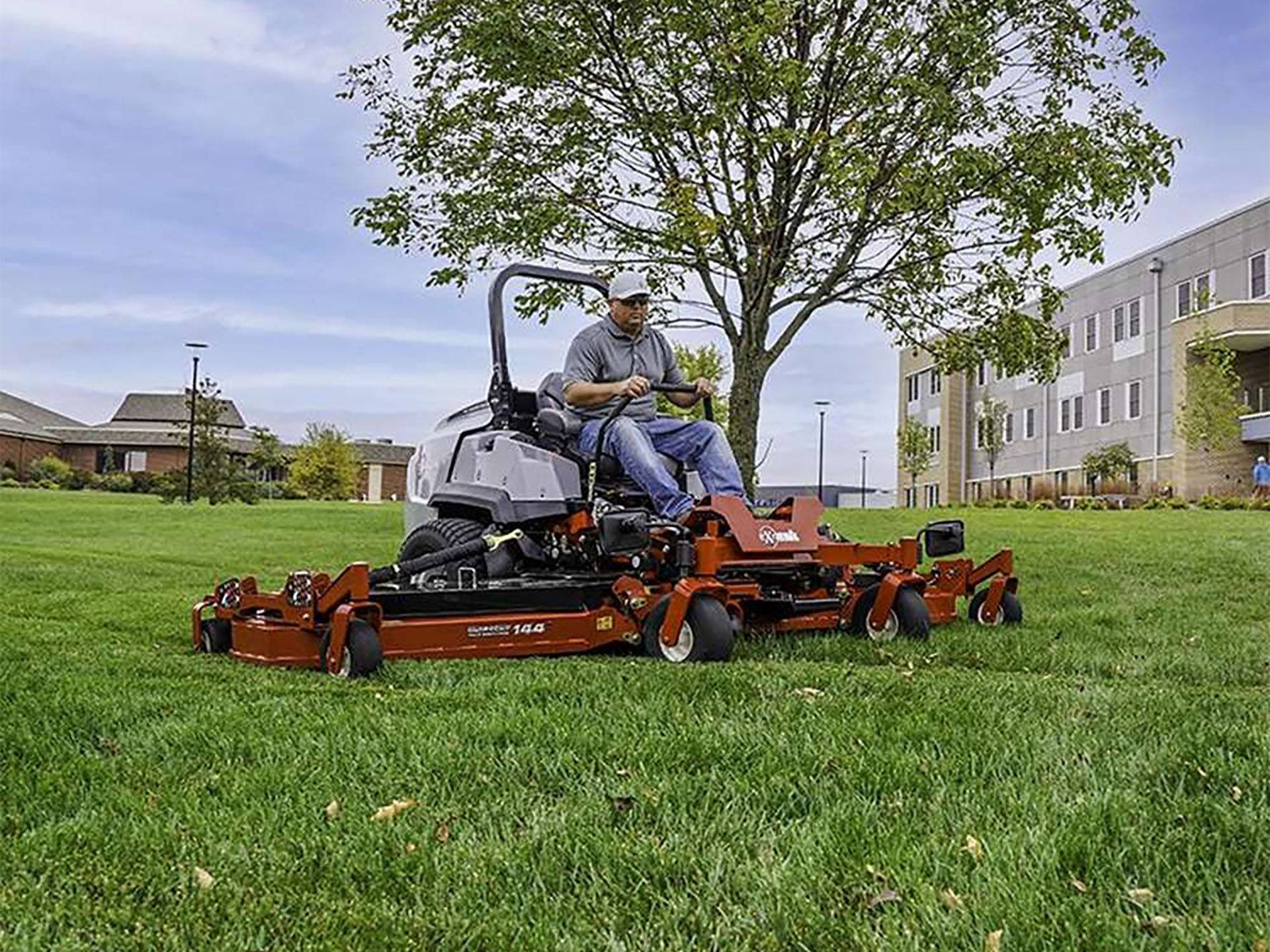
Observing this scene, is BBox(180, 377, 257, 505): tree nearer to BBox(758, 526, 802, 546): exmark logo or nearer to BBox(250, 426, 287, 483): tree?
BBox(250, 426, 287, 483): tree

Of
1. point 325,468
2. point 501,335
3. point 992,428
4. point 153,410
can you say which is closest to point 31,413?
point 153,410

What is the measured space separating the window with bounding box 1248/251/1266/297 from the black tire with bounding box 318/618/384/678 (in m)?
36.2

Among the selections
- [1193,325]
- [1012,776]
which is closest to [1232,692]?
[1012,776]

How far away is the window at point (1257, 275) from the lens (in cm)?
3556

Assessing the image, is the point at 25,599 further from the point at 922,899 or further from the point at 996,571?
the point at 922,899

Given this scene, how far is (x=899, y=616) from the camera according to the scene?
6.22 metres

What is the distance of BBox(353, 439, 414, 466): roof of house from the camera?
7050 centimetres

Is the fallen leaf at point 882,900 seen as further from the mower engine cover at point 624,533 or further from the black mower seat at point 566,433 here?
the black mower seat at point 566,433

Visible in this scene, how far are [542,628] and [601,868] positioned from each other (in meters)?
3.03

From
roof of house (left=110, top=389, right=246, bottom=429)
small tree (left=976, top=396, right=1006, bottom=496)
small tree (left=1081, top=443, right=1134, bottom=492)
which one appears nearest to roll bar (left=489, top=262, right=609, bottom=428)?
small tree (left=1081, top=443, right=1134, bottom=492)

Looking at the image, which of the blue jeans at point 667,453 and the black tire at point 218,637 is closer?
the blue jeans at point 667,453

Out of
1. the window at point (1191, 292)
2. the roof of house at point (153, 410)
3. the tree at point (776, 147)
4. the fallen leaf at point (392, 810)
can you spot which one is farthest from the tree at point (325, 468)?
the fallen leaf at point (392, 810)

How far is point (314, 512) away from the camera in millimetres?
28141

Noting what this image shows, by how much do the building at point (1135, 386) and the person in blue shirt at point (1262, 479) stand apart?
1915mm
